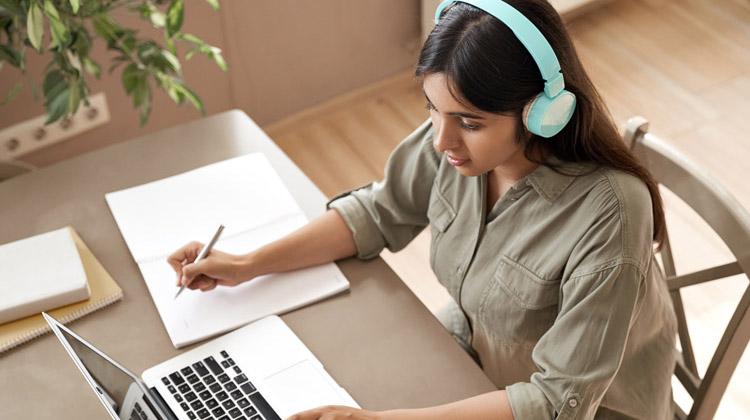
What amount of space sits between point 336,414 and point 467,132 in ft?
1.34

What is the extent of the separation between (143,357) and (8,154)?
1293 mm

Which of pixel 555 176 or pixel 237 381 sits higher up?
pixel 555 176

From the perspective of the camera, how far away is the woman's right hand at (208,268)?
1.44 meters

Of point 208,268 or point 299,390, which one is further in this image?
point 208,268

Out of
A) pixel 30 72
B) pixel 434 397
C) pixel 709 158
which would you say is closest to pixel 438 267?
pixel 434 397

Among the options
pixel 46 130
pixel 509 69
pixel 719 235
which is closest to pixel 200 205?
pixel 509 69

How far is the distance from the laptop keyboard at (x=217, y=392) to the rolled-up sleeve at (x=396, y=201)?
0.30m

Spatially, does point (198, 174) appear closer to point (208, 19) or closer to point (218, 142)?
point (218, 142)

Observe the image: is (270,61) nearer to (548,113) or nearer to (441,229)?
(441,229)

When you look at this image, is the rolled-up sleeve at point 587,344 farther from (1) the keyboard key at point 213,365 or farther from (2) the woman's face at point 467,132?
(1) the keyboard key at point 213,365

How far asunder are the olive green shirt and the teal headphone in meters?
0.13

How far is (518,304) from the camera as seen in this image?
1.36 metres

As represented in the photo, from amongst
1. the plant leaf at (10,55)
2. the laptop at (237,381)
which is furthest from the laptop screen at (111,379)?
the plant leaf at (10,55)

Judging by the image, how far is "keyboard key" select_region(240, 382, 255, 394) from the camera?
4.26 ft
